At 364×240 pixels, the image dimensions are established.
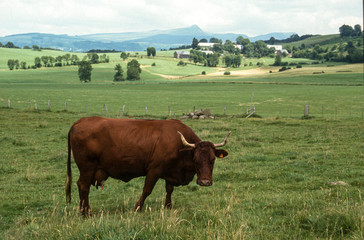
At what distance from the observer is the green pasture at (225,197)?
595cm

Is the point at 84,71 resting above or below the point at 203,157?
above

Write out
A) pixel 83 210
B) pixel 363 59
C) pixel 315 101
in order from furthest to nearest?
1. pixel 363 59
2. pixel 315 101
3. pixel 83 210

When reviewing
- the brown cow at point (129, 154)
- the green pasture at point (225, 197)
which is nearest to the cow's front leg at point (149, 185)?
the brown cow at point (129, 154)

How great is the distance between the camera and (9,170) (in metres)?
14.1

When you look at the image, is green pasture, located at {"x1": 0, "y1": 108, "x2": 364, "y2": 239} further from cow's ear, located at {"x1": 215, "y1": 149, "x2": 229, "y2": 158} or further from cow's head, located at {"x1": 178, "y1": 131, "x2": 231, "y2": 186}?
cow's ear, located at {"x1": 215, "y1": 149, "x2": 229, "y2": 158}

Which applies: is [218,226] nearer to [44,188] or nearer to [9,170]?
[44,188]

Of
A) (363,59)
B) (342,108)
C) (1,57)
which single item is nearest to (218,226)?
(342,108)

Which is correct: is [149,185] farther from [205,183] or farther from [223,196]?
[223,196]

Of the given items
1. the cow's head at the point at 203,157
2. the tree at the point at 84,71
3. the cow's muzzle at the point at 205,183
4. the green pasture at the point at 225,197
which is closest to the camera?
the green pasture at the point at 225,197

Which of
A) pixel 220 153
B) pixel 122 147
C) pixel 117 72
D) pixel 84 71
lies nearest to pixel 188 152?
pixel 220 153

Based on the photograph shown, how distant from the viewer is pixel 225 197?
9.02m

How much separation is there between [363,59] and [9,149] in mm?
166918

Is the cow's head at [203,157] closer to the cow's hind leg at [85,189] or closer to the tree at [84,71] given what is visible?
the cow's hind leg at [85,189]

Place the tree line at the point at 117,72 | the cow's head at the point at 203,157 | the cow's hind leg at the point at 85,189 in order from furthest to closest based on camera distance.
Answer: the tree line at the point at 117,72 < the cow's hind leg at the point at 85,189 < the cow's head at the point at 203,157
